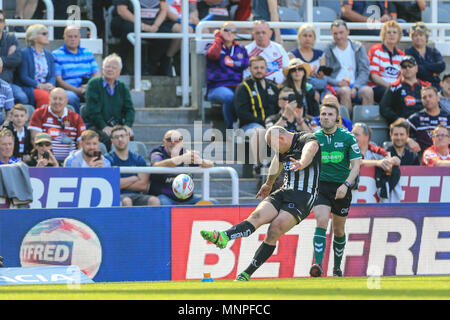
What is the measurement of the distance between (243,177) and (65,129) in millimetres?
2924

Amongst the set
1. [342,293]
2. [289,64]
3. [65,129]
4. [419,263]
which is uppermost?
[289,64]

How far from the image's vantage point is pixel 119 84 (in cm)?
1355

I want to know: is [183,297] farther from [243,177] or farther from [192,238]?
[243,177]

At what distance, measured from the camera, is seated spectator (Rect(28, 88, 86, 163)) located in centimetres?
1262

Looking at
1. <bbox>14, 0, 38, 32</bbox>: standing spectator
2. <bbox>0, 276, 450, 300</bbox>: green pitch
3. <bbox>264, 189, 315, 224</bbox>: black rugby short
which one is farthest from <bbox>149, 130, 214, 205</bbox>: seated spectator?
<bbox>14, 0, 38, 32</bbox>: standing spectator

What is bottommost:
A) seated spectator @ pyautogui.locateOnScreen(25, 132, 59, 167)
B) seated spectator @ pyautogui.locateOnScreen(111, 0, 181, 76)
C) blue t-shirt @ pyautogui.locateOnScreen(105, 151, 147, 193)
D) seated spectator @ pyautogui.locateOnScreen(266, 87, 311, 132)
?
blue t-shirt @ pyautogui.locateOnScreen(105, 151, 147, 193)

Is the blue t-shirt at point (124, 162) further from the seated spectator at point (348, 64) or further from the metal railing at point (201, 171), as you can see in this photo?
the seated spectator at point (348, 64)

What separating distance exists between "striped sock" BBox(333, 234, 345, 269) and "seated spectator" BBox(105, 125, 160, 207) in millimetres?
2438

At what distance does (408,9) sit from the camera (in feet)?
58.9

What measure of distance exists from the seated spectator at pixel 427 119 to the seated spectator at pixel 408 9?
3.91m

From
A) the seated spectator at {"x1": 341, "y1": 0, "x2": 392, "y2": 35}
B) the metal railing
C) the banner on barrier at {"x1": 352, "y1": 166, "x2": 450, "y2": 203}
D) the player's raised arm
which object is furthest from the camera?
the seated spectator at {"x1": 341, "y1": 0, "x2": 392, "y2": 35}

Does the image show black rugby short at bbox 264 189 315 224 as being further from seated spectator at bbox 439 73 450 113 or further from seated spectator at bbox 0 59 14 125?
seated spectator at bbox 439 73 450 113

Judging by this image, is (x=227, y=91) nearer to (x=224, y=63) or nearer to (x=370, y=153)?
(x=224, y=63)
